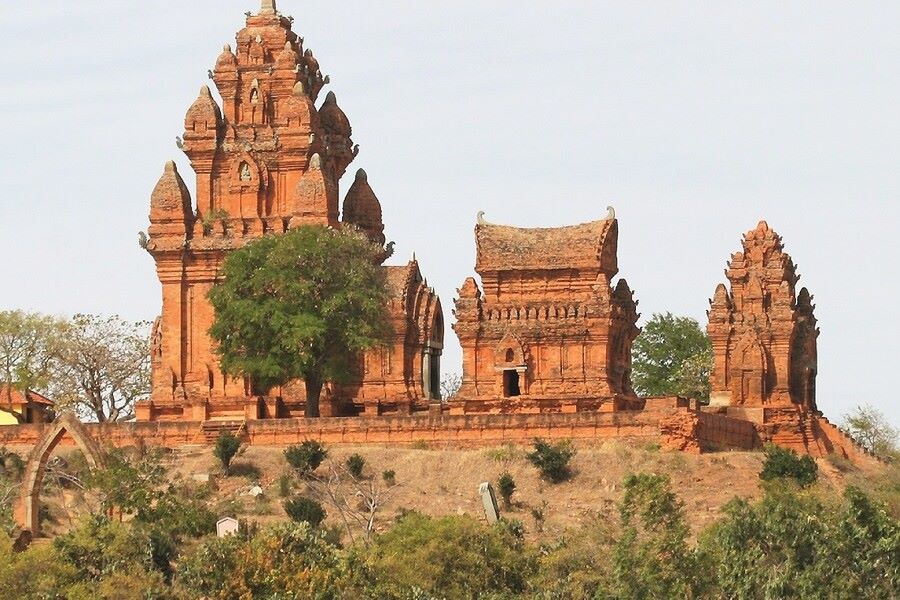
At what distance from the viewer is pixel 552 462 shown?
75250 mm

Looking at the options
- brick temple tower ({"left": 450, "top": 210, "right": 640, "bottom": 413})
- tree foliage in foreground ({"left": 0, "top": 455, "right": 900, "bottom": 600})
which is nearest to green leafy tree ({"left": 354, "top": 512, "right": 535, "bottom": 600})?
tree foliage in foreground ({"left": 0, "top": 455, "right": 900, "bottom": 600})

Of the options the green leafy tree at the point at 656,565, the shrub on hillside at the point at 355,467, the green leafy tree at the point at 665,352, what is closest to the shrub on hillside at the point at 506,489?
the shrub on hillside at the point at 355,467

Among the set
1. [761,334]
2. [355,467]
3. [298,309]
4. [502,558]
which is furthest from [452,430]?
[502,558]

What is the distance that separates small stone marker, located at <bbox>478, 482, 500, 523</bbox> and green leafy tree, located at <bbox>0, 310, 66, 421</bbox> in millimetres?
22313

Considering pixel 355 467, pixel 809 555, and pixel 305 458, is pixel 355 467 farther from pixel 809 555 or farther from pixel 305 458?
pixel 809 555

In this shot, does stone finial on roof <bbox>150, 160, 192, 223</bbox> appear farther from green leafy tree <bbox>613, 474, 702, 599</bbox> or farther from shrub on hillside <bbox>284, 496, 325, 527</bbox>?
green leafy tree <bbox>613, 474, 702, 599</bbox>

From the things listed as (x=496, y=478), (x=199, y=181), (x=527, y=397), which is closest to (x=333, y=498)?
(x=496, y=478)

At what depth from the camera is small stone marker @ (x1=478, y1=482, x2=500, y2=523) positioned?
7050 centimetres

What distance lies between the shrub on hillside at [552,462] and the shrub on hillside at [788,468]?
439 centimetres

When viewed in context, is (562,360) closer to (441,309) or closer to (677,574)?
(441,309)

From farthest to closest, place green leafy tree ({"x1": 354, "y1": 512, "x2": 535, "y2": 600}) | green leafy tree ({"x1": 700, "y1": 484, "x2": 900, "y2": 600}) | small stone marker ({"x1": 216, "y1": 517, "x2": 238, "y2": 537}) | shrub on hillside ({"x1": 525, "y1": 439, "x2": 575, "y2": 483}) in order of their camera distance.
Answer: shrub on hillside ({"x1": 525, "y1": 439, "x2": 575, "y2": 483}) < small stone marker ({"x1": 216, "y1": 517, "x2": 238, "y2": 537}) < green leafy tree ({"x1": 354, "y1": 512, "x2": 535, "y2": 600}) < green leafy tree ({"x1": 700, "y1": 484, "x2": 900, "y2": 600})

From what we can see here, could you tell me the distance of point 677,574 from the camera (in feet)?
198

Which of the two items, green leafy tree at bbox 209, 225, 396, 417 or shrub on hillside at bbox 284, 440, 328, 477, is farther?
green leafy tree at bbox 209, 225, 396, 417

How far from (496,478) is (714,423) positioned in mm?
6051
